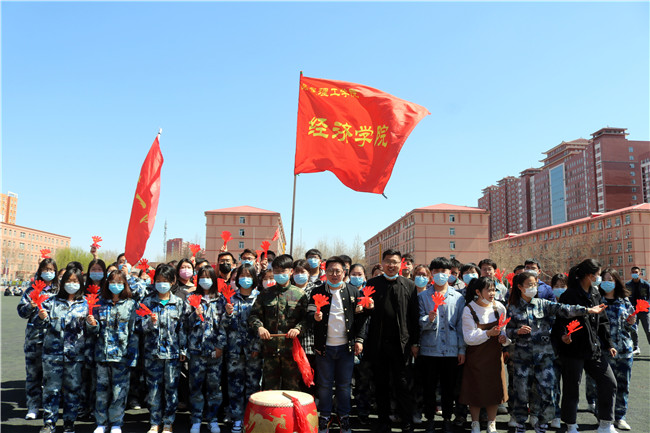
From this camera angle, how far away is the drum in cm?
398

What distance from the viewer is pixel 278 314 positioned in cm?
524

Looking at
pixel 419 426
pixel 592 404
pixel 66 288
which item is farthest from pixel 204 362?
pixel 592 404

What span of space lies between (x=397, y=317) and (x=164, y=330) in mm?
2723

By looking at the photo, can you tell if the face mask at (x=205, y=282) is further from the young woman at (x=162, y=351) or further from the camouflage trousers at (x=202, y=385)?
the camouflage trousers at (x=202, y=385)

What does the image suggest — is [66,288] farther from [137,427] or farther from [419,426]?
[419,426]

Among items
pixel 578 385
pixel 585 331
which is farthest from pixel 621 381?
pixel 585 331

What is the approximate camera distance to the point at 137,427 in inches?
214

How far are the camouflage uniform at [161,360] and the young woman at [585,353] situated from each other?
4.54 metres

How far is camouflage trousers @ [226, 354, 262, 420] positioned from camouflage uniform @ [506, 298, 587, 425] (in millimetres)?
3032

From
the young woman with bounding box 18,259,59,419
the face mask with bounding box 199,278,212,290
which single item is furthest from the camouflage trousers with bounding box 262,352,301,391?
the young woman with bounding box 18,259,59,419

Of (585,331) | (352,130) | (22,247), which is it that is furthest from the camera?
(22,247)

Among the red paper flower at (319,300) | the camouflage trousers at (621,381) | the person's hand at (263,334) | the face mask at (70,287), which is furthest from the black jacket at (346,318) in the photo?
the camouflage trousers at (621,381)

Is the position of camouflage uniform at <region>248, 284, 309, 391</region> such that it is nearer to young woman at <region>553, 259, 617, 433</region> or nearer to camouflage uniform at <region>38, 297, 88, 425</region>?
camouflage uniform at <region>38, 297, 88, 425</region>

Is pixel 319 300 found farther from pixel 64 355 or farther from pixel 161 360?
pixel 64 355
